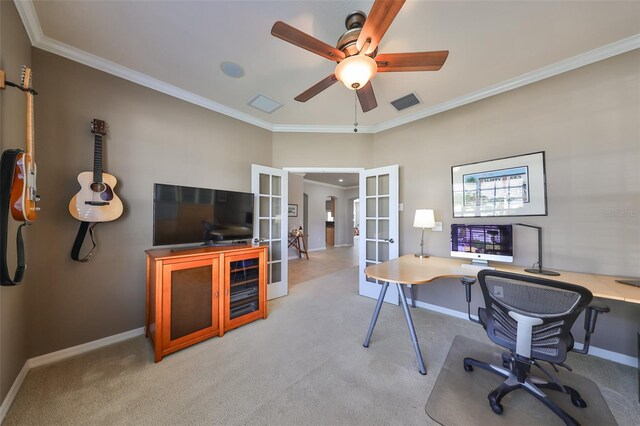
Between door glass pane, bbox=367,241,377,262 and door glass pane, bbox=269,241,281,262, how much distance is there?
4.81 feet

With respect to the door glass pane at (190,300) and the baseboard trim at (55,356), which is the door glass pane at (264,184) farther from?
the baseboard trim at (55,356)

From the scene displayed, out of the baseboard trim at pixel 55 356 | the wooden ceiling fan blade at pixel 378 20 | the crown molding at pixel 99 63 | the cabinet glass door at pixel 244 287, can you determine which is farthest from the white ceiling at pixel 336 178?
the baseboard trim at pixel 55 356

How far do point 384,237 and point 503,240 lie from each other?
145cm

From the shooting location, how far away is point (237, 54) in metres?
2.01

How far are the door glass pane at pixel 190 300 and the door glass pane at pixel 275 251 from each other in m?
1.25

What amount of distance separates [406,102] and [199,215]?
2.95m

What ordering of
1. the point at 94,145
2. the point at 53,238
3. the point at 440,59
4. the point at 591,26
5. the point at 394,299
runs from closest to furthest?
the point at 440,59
the point at 591,26
the point at 53,238
the point at 94,145
the point at 394,299

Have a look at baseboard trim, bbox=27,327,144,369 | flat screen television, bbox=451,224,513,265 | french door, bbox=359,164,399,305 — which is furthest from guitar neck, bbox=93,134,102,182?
flat screen television, bbox=451,224,513,265

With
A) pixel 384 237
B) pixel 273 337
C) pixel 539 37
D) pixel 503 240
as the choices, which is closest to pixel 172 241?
pixel 273 337

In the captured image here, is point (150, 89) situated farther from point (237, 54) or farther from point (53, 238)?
point (53, 238)

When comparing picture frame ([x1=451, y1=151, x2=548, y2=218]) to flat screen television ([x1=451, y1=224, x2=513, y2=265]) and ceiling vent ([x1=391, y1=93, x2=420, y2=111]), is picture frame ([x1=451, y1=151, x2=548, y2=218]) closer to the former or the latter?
flat screen television ([x1=451, y1=224, x2=513, y2=265])

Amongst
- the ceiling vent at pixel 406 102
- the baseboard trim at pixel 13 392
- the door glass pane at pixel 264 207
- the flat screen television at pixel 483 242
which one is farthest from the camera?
the door glass pane at pixel 264 207

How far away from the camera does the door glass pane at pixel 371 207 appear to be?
11.4 feet

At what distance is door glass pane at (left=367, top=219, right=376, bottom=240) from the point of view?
349 centimetres
